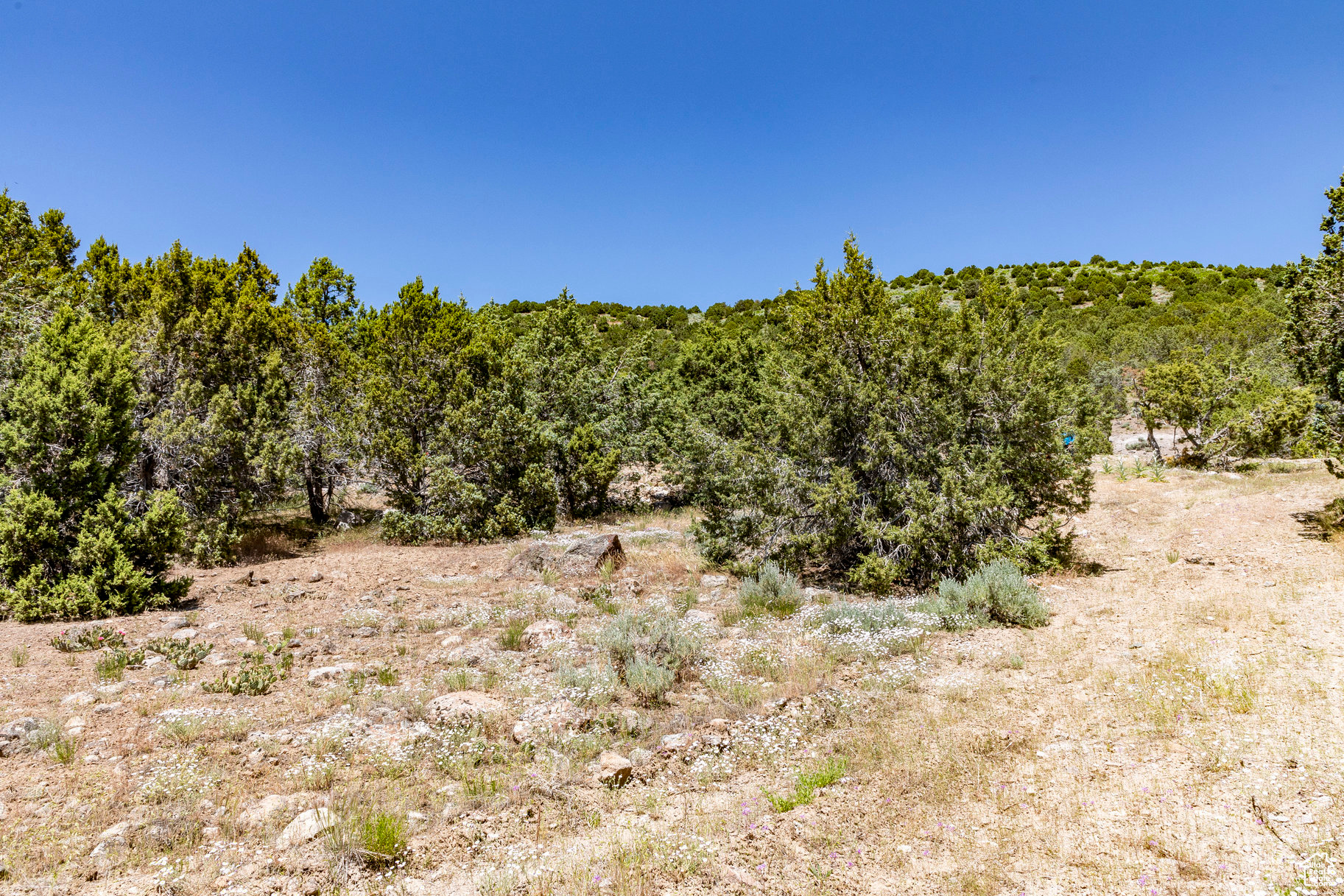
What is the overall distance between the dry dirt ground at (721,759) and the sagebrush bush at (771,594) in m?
0.51

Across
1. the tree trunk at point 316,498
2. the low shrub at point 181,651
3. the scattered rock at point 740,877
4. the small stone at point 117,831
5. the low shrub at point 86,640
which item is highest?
the tree trunk at point 316,498

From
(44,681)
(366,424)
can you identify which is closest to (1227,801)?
(44,681)

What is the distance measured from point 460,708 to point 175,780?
2203 mm

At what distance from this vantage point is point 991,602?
8.86 m

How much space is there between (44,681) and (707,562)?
9.27 metres

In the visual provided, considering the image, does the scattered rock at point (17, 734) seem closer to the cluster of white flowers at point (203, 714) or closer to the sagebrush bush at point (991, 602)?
the cluster of white flowers at point (203, 714)

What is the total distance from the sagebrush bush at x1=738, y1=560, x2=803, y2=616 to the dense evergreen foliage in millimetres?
811

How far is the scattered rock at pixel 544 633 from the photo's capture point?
8539 millimetres

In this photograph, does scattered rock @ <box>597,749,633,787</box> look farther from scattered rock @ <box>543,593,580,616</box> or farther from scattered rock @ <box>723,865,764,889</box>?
scattered rock @ <box>543,593,580,616</box>

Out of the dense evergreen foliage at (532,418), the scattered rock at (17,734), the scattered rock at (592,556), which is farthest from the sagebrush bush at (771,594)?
the scattered rock at (17,734)

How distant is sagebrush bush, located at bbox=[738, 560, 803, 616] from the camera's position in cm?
981

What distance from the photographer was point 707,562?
1280 centimetres

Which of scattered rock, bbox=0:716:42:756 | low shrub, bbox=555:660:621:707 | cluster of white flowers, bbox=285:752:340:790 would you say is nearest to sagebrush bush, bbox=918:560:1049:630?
low shrub, bbox=555:660:621:707

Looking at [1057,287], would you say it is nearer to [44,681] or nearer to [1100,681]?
[1100,681]
